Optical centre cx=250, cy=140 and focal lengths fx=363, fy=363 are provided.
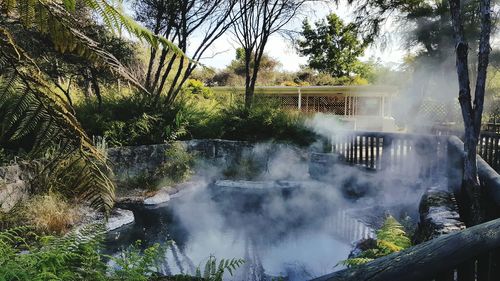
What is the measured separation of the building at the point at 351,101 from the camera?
15234mm

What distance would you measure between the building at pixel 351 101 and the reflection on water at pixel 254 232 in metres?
8.80

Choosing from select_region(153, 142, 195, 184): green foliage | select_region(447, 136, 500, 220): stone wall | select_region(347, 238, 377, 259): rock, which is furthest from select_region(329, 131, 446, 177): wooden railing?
select_region(153, 142, 195, 184): green foliage

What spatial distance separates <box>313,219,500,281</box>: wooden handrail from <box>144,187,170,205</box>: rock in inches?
216

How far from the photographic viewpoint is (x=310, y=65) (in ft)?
96.8

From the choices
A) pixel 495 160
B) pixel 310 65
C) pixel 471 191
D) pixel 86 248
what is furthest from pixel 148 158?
pixel 310 65

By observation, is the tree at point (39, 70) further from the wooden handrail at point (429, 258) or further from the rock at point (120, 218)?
the rock at point (120, 218)

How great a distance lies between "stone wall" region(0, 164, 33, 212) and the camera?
4.75 m

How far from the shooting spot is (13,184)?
490 centimetres

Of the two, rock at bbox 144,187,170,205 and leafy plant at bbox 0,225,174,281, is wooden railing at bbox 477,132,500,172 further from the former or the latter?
leafy plant at bbox 0,225,174,281

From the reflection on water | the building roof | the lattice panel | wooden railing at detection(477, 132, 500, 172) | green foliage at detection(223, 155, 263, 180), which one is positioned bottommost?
the reflection on water

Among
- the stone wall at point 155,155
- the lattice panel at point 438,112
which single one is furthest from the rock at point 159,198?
the lattice panel at point 438,112

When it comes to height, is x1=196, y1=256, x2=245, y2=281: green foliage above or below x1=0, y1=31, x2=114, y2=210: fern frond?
below

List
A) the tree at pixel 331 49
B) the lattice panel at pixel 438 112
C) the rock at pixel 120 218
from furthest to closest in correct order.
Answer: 1. the tree at pixel 331 49
2. the lattice panel at pixel 438 112
3. the rock at pixel 120 218

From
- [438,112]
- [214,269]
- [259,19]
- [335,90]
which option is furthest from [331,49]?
[214,269]
